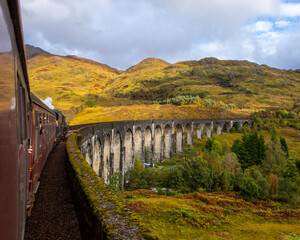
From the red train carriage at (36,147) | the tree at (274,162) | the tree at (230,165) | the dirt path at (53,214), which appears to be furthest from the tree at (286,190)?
the red train carriage at (36,147)

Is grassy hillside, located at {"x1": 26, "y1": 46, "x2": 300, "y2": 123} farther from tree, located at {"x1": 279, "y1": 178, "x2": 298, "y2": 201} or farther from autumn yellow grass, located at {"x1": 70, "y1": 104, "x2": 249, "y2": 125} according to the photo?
tree, located at {"x1": 279, "y1": 178, "x2": 298, "y2": 201}

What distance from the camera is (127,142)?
30.7 metres

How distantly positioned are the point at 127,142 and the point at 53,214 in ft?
83.8

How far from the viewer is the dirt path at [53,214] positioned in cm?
445

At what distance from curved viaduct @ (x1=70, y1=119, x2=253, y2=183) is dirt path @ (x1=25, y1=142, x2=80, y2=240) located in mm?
5624

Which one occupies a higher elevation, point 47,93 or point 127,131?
point 47,93

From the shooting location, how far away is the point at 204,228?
632 inches

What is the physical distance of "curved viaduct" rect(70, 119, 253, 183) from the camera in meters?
17.1

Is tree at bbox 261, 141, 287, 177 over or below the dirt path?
below

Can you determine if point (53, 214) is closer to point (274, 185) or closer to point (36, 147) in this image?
point (36, 147)

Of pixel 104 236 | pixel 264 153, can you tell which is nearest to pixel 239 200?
pixel 264 153

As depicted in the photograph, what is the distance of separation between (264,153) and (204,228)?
28.5 meters

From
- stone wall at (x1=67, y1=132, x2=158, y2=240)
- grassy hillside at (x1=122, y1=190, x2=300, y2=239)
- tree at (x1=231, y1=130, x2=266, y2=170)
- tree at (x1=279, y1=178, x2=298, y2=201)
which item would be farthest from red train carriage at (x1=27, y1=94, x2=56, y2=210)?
tree at (x1=231, y1=130, x2=266, y2=170)

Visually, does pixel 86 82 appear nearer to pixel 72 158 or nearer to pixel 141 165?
pixel 141 165
